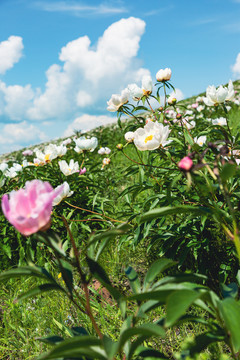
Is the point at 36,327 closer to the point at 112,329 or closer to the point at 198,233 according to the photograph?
the point at 112,329

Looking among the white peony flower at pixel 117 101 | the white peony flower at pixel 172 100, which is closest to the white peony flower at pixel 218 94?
the white peony flower at pixel 172 100

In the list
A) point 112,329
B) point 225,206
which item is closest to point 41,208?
point 112,329

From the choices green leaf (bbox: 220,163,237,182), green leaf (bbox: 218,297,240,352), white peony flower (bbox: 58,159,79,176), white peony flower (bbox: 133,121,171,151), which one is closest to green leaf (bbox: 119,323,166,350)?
green leaf (bbox: 218,297,240,352)

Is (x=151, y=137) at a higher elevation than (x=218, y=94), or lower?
lower

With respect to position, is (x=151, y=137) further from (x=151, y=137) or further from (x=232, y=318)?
(x=232, y=318)

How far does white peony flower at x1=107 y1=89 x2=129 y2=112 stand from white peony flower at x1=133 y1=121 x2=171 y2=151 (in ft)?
1.75

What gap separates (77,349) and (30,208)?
34 centimetres

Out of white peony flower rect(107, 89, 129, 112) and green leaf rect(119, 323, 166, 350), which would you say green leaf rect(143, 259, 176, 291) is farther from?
white peony flower rect(107, 89, 129, 112)

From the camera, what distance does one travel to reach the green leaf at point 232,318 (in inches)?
24.7

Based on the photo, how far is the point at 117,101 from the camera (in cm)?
193

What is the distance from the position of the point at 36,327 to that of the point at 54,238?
1.14 m

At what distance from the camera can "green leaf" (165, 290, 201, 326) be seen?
61cm

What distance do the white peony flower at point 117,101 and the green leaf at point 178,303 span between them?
1.44 meters

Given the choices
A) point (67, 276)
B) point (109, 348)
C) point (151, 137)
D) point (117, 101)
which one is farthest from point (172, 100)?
point (109, 348)
